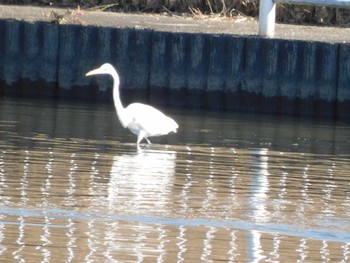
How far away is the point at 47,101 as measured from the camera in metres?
20.3

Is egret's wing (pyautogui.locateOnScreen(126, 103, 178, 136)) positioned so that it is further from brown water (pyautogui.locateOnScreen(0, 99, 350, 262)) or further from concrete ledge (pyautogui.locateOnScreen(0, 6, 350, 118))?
concrete ledge (pyautogui.locateOnScreen(0, 6, 350, 118))

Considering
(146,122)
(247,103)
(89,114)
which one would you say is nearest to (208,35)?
(247,103)

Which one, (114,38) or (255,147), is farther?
(114,38)

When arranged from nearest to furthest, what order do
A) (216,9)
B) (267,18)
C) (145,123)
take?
1. (145,123)
2. (267,18)
3. (216,9)

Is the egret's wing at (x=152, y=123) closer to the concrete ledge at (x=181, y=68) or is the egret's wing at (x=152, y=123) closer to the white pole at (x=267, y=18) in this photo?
the concrete ledge at (x=181, y=68)

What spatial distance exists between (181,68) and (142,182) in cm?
799

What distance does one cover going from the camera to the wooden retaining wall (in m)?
20.1

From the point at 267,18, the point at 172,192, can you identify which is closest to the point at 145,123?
the point at 172,192

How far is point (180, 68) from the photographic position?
20.5 meters

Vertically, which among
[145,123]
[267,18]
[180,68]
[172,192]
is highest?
[267,18]

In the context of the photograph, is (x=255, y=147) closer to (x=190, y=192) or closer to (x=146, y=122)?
(x=146, y=122)

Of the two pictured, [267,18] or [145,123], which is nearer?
[145,123]

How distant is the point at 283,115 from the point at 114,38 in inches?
126

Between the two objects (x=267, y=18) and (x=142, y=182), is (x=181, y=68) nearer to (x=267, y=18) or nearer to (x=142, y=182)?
(x=267, y=18)
